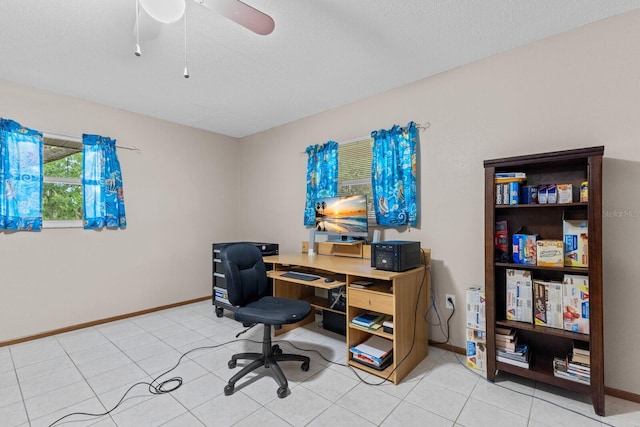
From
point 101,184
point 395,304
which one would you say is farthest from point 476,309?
point 101,184

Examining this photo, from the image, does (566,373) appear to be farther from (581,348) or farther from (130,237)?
(130,237)

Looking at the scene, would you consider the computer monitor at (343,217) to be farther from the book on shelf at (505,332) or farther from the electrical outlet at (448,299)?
the book on shelf at (505,332)

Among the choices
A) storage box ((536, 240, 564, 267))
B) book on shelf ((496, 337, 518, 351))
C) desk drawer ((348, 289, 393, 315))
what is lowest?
book on shelf ((496, 337, 518, 351))

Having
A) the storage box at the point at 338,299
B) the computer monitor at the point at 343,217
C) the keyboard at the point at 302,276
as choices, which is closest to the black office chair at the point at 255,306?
the keyboard at the point at 302,276

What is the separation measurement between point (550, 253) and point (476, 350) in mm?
877

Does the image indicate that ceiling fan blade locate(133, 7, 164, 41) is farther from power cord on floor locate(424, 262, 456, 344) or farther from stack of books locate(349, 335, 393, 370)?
power cord on floor locate(424, 262, 456, 344)

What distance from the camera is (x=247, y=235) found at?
4441mm

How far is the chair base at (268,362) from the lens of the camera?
6.20 feet

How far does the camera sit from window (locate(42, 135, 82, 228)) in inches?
116

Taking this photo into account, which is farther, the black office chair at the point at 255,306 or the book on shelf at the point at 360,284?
the book on shelf at the point at 360,284

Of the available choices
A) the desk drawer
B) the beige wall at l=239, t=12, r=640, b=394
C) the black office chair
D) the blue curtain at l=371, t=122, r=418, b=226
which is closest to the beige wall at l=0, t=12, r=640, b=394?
the beige wall at l=239, t=12, r=640, b=394

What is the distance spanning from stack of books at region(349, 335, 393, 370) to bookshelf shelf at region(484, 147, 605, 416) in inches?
26.6

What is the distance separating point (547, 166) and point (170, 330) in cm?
361

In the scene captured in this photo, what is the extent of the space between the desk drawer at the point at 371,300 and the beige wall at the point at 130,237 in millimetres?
2669
